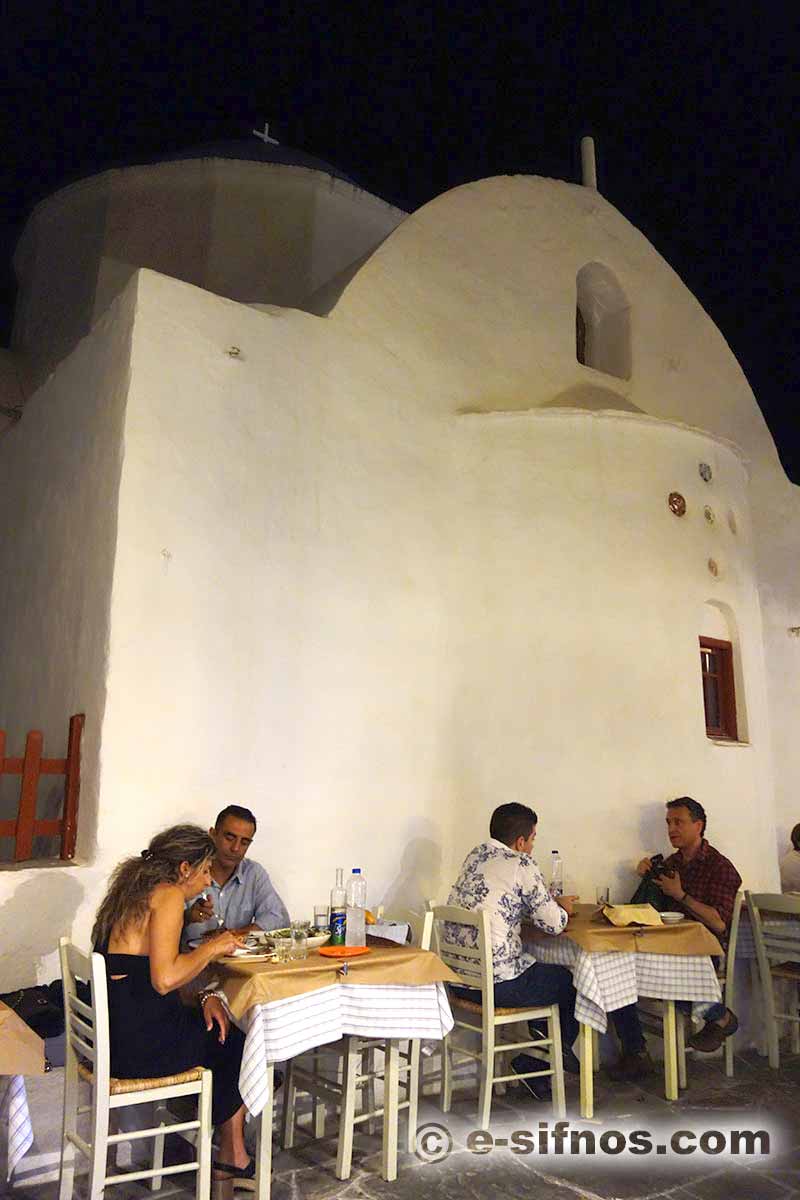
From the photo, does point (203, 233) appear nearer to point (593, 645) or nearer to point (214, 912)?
point (593, 645)

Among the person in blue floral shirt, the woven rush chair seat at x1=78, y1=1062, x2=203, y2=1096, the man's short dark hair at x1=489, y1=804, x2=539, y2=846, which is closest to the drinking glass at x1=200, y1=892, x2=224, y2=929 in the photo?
the woven rush chair seat at x1=78, y1=1062, x2=203, y2=1096

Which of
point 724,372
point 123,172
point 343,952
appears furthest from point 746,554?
point 123,172

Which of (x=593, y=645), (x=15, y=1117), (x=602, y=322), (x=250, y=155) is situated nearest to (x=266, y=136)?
(x=250, y=155)

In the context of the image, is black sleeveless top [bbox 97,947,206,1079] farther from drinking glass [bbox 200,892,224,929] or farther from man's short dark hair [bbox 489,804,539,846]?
man's short dark hair [bbox 489,804,539,846]

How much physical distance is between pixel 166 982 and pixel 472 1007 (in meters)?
1.91

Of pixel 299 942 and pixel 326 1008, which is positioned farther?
pixel 299 942

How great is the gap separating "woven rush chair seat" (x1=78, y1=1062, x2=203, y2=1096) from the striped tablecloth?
26cm

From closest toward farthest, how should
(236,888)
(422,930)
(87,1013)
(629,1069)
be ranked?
(87,1013)
(422,930)
(236,888)
(629,1069)

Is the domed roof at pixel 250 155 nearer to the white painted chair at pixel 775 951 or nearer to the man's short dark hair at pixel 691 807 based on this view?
the man's short dark hair at pixel 691 807

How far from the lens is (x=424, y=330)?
6566 millimetres

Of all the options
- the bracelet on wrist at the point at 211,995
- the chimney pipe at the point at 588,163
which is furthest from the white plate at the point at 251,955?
the chimney pipe at the point at 588,163

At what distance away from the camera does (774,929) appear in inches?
223

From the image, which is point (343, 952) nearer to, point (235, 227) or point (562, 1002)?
point (562, 1002)

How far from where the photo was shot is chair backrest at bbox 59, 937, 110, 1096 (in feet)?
10.1
